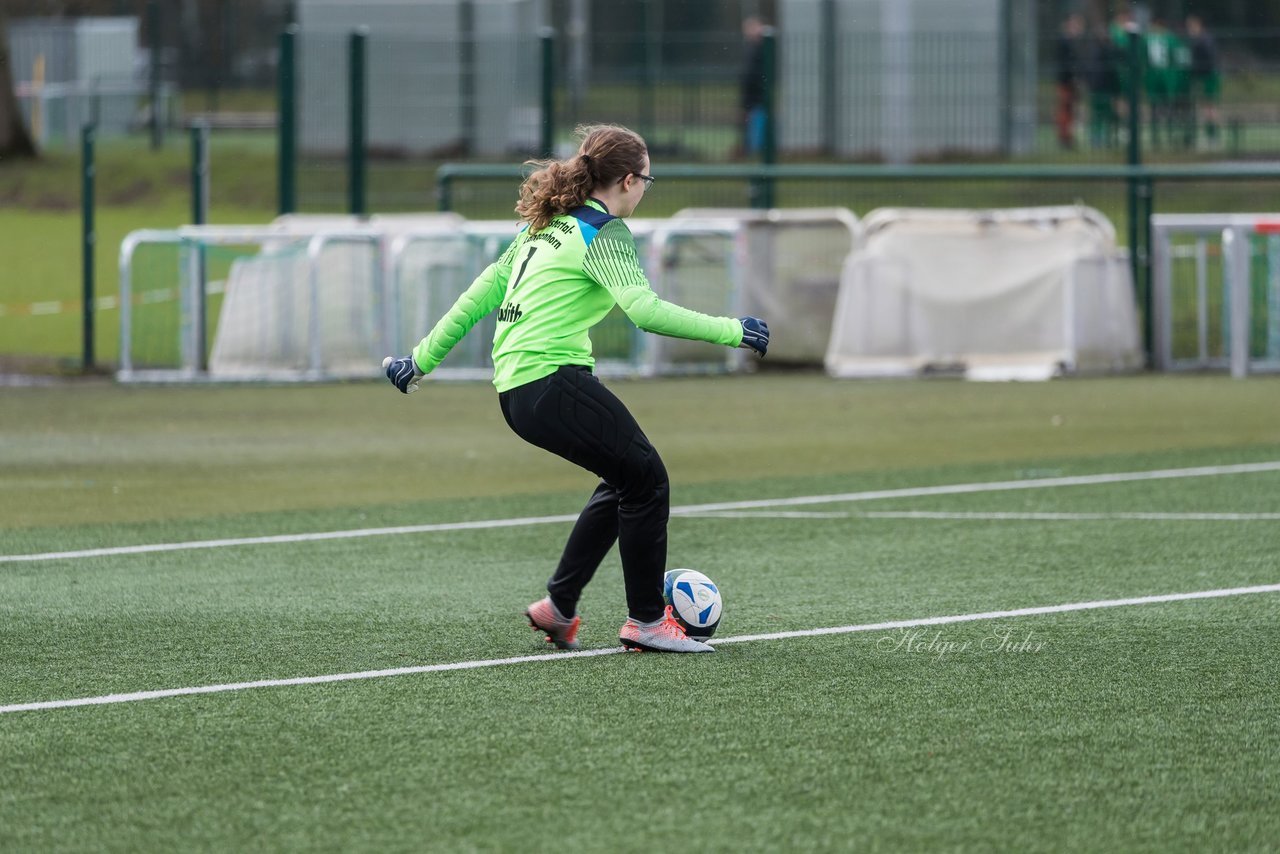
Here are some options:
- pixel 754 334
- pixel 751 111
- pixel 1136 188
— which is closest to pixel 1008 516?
pixel 754 334

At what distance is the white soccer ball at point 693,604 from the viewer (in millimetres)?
6930

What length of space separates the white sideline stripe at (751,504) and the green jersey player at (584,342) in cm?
283

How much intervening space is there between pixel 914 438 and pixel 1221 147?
994cm

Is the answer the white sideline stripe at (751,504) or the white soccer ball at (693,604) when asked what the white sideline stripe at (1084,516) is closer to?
the white sideline stripe at (751,504)

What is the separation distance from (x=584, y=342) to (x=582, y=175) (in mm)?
538

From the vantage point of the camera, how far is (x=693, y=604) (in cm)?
695

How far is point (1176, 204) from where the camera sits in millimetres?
22328

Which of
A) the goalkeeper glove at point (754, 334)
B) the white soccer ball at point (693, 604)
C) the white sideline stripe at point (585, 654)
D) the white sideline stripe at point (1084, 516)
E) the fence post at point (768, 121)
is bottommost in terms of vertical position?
the white sideline stripe at point (585, 654)

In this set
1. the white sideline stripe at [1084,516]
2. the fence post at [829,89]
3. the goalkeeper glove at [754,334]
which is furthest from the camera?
the fence post at [829,89]

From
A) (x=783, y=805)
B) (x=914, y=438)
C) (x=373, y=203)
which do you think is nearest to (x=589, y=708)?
(x=783, y=805)

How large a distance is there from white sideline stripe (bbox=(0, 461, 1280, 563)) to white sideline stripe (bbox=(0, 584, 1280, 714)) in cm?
279

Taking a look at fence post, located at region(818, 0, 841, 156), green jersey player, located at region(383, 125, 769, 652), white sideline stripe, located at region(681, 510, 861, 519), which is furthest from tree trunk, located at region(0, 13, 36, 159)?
green jersey player, located at region(383, 125, 769, 652)

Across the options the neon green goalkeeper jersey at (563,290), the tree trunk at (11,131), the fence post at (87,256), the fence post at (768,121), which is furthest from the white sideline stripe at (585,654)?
the tree trunk at (11,131)

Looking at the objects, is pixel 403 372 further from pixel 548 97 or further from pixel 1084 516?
pixel 548 97
